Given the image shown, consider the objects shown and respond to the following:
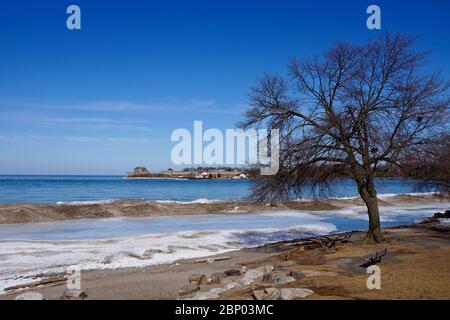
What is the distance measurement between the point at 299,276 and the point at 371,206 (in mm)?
7066

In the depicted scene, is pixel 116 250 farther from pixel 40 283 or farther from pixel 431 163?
pixel 431 163

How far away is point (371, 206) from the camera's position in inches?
664

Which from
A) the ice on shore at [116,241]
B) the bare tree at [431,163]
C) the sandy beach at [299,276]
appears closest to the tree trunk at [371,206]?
the sandy beach at [299,276]

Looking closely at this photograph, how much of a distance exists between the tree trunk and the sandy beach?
1.62 feet

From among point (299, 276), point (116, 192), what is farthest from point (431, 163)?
point (116, 192)

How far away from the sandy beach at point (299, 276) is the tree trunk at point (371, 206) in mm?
494

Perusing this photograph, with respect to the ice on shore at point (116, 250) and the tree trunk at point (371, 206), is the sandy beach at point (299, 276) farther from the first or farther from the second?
the ice on shore at point (116, 250)

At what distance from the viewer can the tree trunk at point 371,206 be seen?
1667cm

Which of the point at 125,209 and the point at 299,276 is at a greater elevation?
the point at 299,276
